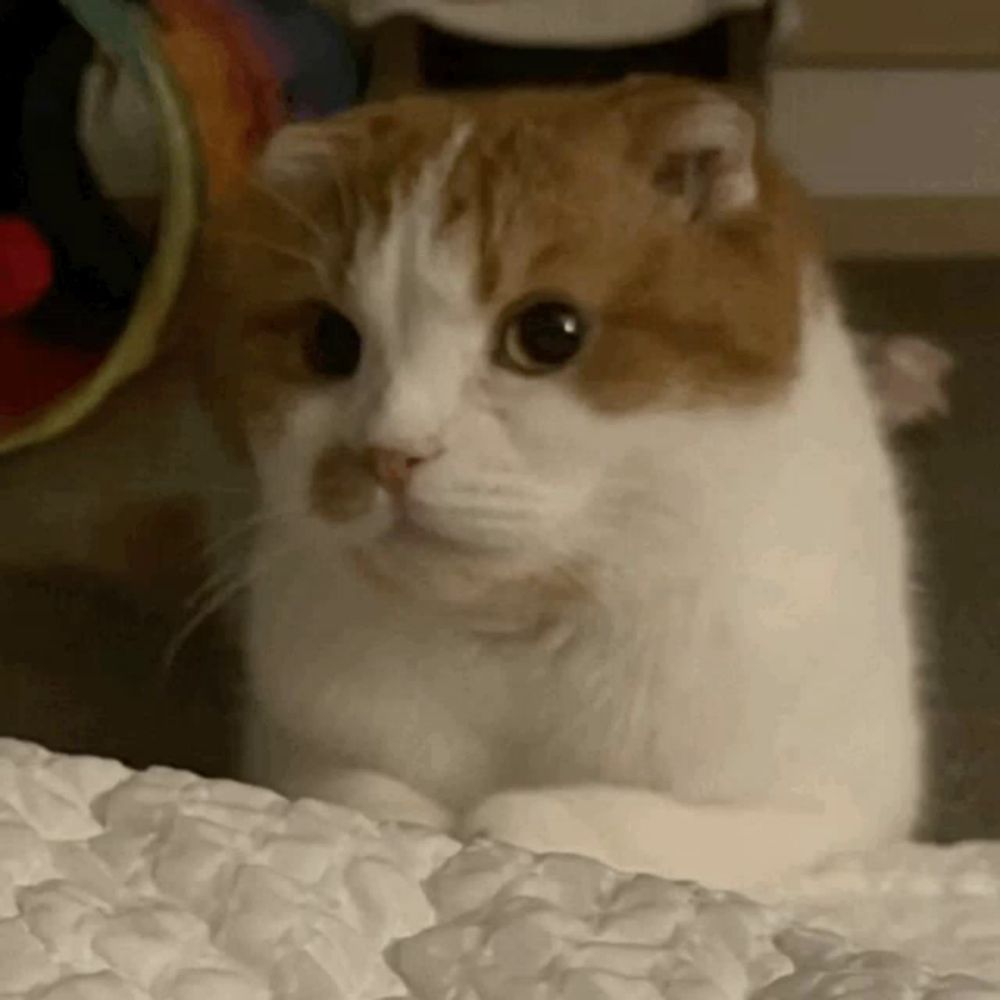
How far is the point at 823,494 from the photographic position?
90 centimetres

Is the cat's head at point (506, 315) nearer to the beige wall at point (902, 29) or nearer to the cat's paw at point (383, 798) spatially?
the cat's paw at point (383, 798)

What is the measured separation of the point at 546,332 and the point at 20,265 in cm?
101

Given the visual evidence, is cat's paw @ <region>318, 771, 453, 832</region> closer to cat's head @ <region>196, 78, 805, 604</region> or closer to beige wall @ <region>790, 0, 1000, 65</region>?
cat's head @ <region>196, 78, 805, 604</region>

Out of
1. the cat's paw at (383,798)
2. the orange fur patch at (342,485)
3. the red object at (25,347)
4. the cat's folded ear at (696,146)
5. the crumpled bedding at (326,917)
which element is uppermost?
the cat's folded ear at (696,146)

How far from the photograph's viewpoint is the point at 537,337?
80cm

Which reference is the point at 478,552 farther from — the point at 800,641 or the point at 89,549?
the point at 89,549

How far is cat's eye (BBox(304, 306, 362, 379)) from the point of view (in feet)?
2.78

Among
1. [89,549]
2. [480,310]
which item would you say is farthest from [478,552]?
[89,549]

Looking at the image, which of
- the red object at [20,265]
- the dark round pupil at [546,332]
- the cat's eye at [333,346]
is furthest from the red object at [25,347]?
the dark round pupil at [546,332]

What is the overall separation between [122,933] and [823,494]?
17.1 inches

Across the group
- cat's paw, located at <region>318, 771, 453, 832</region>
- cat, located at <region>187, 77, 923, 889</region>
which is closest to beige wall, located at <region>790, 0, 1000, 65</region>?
cat, located at <region>187, 77, 923, 889</region>

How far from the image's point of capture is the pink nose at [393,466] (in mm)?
786

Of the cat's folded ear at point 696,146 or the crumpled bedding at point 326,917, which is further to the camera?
the cat's folded ear at point 696,146

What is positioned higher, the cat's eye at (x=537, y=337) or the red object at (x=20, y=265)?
the red object at (x=20, y=265)
